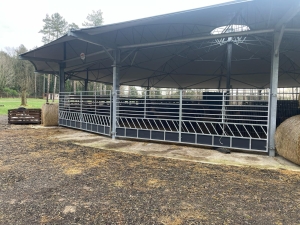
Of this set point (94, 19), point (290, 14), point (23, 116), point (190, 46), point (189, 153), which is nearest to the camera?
point (290, 14)

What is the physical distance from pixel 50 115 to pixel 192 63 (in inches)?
292

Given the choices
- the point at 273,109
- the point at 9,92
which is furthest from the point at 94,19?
the point at 273,109

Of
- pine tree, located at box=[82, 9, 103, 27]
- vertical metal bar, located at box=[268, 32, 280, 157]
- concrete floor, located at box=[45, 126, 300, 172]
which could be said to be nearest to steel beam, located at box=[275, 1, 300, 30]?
vertical metal bar, located at box=[268, 32, 280, 157]

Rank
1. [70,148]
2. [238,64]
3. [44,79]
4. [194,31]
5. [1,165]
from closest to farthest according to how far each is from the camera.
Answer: [1,165] → [70,148] → [194,31] → [238,64] → [44,79]

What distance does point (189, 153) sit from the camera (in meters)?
5.20

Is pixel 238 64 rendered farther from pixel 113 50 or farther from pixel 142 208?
pixel 142 208

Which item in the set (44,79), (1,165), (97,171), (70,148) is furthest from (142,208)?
(44,79)

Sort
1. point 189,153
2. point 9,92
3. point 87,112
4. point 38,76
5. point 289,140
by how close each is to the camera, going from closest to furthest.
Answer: point 289,140, point 189,153, point 87,112, point 9,92, point 38,76

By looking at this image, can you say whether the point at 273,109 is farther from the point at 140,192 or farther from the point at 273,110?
the point at 140,192

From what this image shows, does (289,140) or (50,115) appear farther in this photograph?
(50,115)

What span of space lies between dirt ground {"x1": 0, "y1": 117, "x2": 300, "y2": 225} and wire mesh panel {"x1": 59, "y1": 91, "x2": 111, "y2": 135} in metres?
2.81

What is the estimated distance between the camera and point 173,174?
3686mm

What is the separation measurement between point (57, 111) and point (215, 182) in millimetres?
8508

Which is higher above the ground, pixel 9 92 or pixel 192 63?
pixel 192 63
